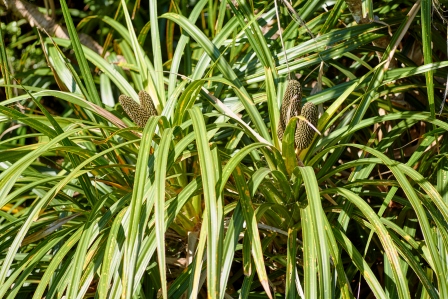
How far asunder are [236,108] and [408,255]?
0.68 metres

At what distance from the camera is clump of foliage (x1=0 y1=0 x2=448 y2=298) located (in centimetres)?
138

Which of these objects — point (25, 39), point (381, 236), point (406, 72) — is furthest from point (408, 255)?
point (25, 39)

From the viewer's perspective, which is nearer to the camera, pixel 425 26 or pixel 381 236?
pixel 381 236

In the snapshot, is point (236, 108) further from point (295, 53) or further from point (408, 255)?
point (408, 255)

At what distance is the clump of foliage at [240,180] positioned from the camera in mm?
1380

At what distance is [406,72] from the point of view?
175cm

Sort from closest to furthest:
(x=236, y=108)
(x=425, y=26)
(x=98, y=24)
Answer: (x=425, y=26) < (x=236, y=108) < (x=98, y=24)

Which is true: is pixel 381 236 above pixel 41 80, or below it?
below

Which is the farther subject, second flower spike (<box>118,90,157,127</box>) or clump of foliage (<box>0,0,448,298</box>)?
second flower spike (<box>118,90,157,127</box>)

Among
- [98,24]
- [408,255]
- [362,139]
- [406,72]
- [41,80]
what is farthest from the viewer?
[98,24]

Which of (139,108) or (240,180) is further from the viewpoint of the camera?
(139,108)

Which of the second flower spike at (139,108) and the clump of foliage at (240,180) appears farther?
the second flower spike at (139,108)

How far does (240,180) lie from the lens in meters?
1.47

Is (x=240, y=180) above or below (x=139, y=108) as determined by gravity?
below
